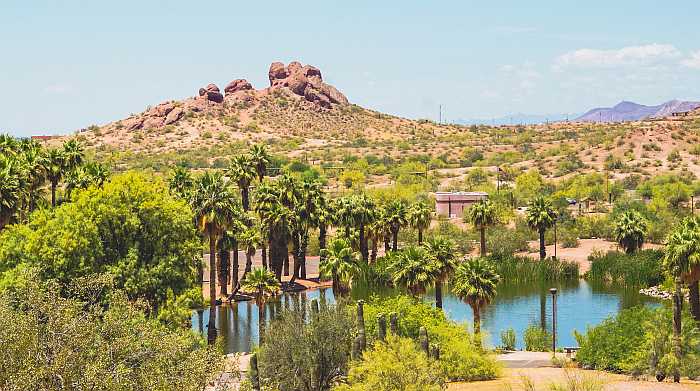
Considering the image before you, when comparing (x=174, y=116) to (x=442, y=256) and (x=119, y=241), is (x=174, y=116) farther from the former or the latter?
(x=119, y=241)

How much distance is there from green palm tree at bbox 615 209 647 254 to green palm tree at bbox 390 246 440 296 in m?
28.3

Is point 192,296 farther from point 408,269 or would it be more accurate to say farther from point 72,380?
point 72,380

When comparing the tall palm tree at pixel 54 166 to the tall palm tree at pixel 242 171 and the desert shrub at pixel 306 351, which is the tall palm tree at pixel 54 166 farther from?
the desert shrub at pixel 306 351

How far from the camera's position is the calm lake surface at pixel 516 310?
5500 cm

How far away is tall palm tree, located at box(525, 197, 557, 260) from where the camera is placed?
76.2m

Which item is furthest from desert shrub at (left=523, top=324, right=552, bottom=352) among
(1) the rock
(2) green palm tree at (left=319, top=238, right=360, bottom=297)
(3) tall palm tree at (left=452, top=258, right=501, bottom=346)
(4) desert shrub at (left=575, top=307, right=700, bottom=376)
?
(1) the rock

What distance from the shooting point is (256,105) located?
199250 mm

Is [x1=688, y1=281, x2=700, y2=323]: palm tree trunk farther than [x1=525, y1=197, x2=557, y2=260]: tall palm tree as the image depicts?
No

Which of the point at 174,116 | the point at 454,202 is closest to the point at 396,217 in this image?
the point at 454,202

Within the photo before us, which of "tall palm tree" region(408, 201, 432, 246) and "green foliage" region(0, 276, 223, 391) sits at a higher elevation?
"tall palm tree" region(408, 201, 432, 246)

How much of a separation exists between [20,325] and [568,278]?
189ft

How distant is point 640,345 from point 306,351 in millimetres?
14412

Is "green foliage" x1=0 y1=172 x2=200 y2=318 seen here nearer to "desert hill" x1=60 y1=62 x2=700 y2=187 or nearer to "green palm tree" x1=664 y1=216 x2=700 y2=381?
"green palm tree" x1=664 y1=216 x2=700 y2=381

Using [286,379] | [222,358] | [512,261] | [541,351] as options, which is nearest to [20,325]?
[222,358]
